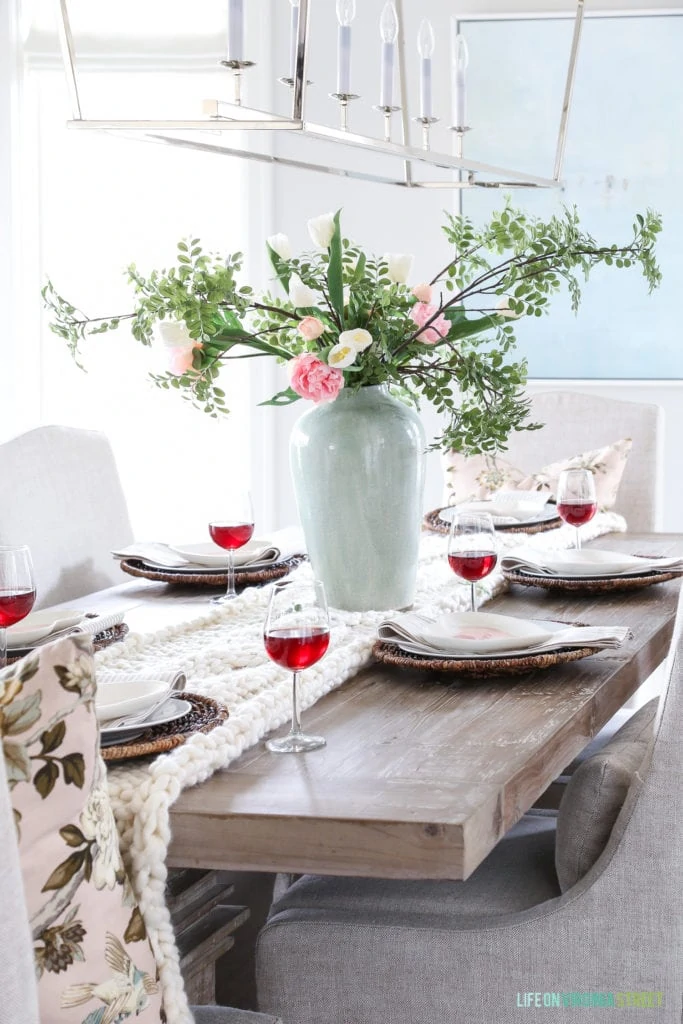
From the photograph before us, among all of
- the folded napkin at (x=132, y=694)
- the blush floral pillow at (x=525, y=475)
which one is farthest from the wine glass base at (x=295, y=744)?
the blush floral pillow at (x=525, y=475)

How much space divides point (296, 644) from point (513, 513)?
62.8 inches

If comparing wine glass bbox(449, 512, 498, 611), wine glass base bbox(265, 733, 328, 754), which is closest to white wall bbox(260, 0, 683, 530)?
wine glass bbox(449, 512, 498, 611)

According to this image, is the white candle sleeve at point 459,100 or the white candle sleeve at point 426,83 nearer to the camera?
the white candle sleeve at point 426,83

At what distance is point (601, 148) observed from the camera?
166 inches

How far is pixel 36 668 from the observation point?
1031 mm

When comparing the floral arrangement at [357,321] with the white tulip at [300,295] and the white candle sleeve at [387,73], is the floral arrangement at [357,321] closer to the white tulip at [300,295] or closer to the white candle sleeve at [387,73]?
the white tulip at [300,295]

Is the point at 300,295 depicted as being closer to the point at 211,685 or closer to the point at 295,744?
the point at 211,685

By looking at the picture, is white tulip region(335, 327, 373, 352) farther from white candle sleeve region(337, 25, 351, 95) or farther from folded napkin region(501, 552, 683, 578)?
folded napkin region(501, 552, 683, 578)

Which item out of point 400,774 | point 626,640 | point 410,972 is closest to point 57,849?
point 400,774

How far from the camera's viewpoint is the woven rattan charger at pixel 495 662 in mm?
1576

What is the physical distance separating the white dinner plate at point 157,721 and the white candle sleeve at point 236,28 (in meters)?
0.81

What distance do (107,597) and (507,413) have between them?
791 millimetres

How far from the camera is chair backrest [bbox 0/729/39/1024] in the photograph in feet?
2.94

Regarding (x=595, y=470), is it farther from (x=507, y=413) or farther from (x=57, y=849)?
(x=57, y=849)
